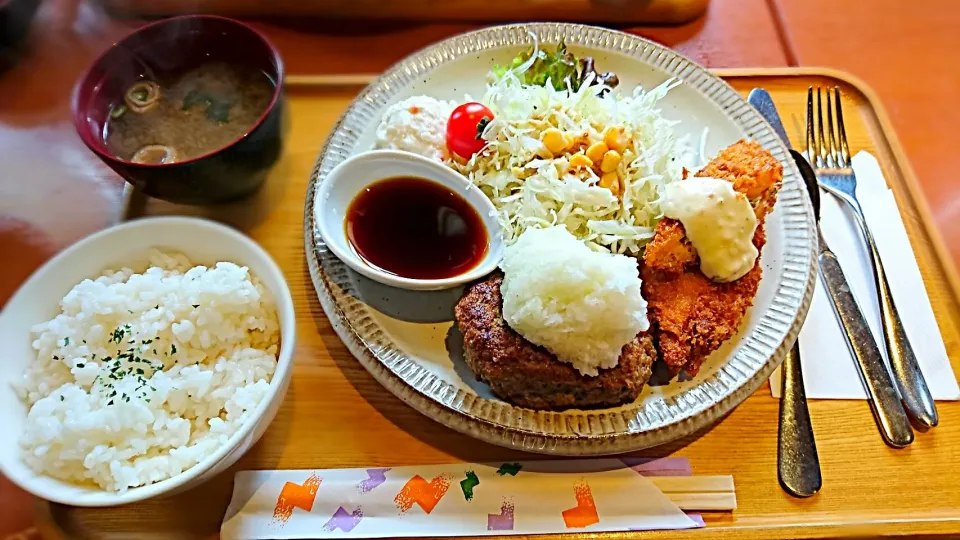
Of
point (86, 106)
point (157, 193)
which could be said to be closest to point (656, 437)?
point (157, 193)

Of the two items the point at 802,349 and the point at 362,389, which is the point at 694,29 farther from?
the point at 362,389

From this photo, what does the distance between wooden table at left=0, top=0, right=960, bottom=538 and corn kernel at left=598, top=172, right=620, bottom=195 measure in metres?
0.82

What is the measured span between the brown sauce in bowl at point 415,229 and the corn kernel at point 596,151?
1.53 feet

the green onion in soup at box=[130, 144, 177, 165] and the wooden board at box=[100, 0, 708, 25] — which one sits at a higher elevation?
the wooden board at box=[100, 0, 708, 25]

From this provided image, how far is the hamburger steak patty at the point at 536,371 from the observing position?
1572mm

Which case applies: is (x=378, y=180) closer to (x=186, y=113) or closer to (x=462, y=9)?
(x=186, y=113)

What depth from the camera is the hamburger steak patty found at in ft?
5.16

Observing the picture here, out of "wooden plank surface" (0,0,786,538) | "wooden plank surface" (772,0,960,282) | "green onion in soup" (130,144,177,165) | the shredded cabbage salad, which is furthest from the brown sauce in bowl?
"wooden plank surface" (772,0,960,282)

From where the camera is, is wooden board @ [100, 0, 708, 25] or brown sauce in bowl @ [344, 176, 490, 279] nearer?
brown sauce in bowl @ [344, 176, 490, 279]

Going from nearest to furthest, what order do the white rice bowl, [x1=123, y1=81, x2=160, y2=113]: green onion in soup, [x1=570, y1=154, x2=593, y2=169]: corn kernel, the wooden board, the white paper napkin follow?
the white rice bowl, the white paper napkin, [x1=123, y1=81, x2=160, y2=113]: green onion in soup, [x1=570, y1=154, x2=593, y2=169]: corn kernel, the wooden board

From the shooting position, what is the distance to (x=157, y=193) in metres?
1.86

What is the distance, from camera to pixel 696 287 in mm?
1804

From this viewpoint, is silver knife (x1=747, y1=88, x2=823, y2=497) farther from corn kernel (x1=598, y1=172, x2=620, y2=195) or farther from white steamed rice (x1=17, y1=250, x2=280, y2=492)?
white steamed rice (x1=17, y1=250, x2=280, y2=492)

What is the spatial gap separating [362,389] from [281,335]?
321 mm
